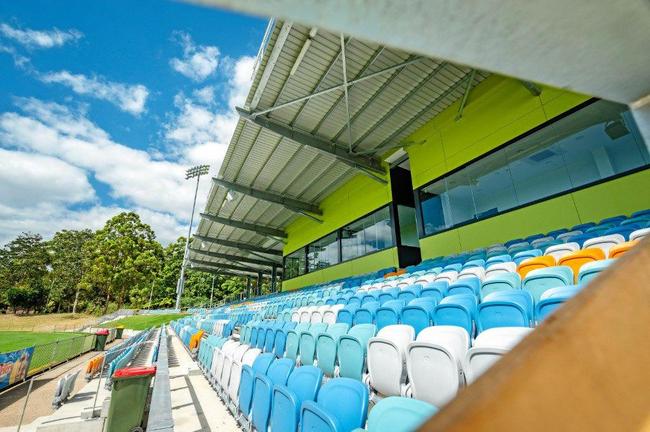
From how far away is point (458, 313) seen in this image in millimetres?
3152

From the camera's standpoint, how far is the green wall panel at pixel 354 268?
12.3 m

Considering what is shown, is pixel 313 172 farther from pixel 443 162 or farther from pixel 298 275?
pixel 298 275

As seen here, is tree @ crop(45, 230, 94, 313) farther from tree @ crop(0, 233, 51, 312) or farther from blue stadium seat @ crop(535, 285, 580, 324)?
blue stadium seat @ crop(535, 285, 580, 324)

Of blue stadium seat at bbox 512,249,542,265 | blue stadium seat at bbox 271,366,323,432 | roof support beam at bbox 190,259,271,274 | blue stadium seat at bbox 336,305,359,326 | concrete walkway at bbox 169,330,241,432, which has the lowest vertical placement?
concrete walkway at bbox 169,330,241,432

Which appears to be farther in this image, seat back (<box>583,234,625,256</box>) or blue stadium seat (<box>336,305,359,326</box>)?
blue stadium seat (<box>336,305,359,326</box>)

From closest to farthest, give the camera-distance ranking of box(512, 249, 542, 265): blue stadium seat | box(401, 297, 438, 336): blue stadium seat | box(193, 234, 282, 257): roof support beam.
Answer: box(401, 297, 438, 336): blue stadium seat < box(512, 249, 542, 265): blue stadium seat < box(193, 234, 282, 257): roof support beam

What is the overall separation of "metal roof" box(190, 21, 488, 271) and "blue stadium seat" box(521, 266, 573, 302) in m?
6.23

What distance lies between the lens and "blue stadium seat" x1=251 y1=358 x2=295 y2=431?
8.62 ft

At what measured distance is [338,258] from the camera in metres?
15.6

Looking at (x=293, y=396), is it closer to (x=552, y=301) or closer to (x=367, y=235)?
(x=552, y=301)

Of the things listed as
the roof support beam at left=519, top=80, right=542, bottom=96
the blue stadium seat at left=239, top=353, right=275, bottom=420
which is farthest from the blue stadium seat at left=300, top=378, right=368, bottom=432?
the roof support beam at left=519, top=80, right=542, bottom=96

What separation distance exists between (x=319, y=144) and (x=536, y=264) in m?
8.12

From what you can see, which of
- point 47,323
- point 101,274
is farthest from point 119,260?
point 47,323

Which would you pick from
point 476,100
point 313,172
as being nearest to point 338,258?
point 313,172
